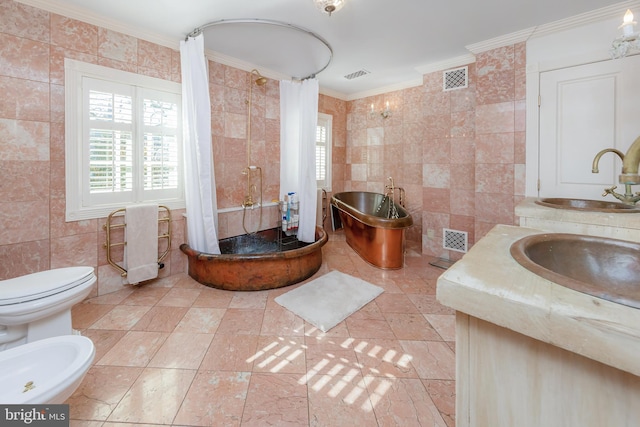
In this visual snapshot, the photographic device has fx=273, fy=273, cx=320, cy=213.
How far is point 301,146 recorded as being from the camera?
11.3 ft

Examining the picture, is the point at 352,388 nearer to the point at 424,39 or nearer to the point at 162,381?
the point at 162,381

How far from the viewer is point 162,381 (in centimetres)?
157

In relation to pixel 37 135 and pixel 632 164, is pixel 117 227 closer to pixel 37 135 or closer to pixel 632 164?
pixel 37 135

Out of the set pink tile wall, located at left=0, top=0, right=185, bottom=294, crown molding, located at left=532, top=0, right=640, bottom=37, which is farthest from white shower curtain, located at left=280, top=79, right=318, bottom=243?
crown molding, located at left=532, top=0, right=640, bottom=37

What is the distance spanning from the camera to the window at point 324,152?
4789 millimetres

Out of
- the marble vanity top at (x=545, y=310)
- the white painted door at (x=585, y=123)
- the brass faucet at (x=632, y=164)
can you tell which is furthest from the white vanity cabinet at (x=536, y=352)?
the white painted door at (x=585, y=123)

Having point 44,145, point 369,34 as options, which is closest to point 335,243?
point 369,34

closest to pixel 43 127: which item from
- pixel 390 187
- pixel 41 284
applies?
pixel 41 284

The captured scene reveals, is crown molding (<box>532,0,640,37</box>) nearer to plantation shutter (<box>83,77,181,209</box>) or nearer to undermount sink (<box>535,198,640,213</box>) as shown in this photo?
undermount sink (<box>535,198,640,213</box>)

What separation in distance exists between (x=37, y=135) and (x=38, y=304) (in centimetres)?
155

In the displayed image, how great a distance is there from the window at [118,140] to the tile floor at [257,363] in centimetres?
98

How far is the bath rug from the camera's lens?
2246 millimetres

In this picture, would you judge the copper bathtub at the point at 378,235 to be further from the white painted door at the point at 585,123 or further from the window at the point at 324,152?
the white painted door at the point at 585,123

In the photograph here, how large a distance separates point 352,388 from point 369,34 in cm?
308
